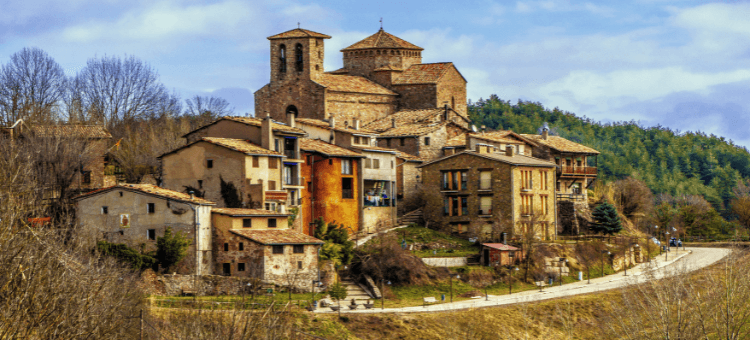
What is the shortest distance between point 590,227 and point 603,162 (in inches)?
2378

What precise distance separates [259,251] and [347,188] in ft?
49.3

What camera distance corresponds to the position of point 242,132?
6250 cm

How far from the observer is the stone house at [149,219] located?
52156mm

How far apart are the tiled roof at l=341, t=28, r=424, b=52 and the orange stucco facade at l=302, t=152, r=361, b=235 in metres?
23.6

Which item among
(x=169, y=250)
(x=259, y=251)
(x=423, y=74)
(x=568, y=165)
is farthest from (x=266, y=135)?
(x=423, y=74)

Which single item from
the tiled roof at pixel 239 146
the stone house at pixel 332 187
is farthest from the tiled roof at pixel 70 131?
the stone house at pixel 332 187

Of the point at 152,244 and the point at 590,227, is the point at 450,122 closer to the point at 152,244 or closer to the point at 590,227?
the point at 590,227

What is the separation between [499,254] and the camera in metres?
62.0

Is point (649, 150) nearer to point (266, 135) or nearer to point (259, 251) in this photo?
point (266, 135)

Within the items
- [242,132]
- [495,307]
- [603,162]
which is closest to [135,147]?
[242,132]

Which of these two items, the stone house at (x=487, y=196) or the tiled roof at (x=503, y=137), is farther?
the tiled roof at (x=503, y=137)

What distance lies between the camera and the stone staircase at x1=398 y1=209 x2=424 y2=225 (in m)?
68.9

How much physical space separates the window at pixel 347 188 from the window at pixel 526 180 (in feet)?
37.3

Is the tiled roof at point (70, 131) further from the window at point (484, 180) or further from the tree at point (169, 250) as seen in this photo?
the window at point (484, 180)
